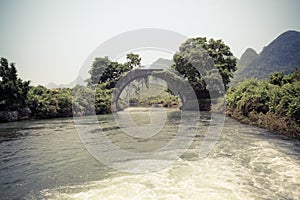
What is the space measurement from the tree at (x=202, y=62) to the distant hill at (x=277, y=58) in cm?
4531

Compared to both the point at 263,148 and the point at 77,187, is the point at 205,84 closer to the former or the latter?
the point at 263,148

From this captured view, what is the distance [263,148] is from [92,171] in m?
6.20

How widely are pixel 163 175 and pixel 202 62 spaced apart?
2275 cm

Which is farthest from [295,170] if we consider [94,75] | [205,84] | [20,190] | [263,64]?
[263,64]

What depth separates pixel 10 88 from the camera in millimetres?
20781

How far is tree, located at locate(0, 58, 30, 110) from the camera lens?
20672 millimetres

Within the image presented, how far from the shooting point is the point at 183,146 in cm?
909

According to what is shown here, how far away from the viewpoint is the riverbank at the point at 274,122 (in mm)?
10141

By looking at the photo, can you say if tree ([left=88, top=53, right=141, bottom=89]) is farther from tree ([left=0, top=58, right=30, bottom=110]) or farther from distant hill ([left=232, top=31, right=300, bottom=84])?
distant hill ([left=232, top=31, right=300, bottom=84])

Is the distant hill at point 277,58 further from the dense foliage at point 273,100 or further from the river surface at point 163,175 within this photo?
the river surface at point 163,175

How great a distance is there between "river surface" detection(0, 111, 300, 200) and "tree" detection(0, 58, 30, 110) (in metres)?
13.9

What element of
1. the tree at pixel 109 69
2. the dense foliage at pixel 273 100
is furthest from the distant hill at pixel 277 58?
the dense foliage at pixel 273 100

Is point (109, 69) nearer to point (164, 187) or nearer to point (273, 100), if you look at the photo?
point (273, 100)

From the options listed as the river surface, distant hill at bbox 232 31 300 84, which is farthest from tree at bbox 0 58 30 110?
distant hill at bbox 232 31 300 84
